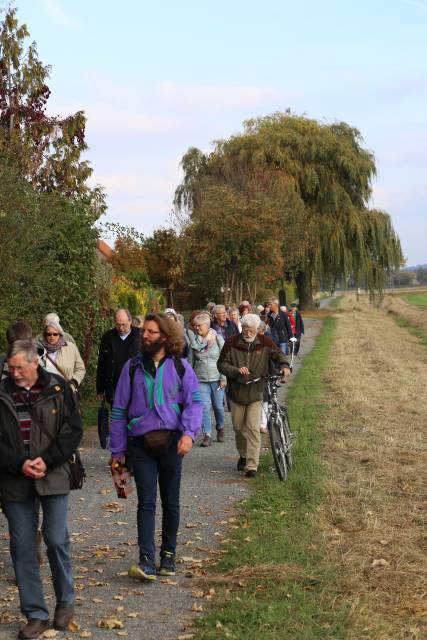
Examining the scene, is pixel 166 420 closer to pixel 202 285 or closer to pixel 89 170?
pixel 89 170

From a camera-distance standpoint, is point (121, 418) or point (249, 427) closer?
point (121, 418)

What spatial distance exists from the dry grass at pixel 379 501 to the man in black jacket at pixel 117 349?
8.89ft

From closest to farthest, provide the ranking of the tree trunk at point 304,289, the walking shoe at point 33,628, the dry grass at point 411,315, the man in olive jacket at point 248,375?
the walking shoe at point 33,628 → the man in olive jacket at point 248,375 → the tree trunk at point 304,289 → the dry grass at point 411,315

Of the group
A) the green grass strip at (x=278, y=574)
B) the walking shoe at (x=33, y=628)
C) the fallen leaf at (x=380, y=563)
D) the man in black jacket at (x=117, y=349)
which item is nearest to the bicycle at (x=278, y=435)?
the green grass strip at (x=278, y=574)

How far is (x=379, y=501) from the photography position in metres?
9.34

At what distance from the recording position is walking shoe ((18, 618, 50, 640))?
5.54 meters

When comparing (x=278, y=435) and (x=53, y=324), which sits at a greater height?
(x=53, y=324)

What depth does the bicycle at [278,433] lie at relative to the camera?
10195mm

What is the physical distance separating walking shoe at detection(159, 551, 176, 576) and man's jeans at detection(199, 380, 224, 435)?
6169 millimetres

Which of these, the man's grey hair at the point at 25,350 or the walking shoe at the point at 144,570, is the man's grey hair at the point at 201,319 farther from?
the man's grey hair at the point at 25,350

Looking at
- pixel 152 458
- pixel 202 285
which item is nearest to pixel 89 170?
pixel 202 285

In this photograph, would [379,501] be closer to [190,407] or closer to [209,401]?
[190,407]

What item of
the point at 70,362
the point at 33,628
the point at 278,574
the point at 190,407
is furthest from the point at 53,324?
the point at 33,628

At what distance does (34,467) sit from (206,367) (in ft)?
25.6
